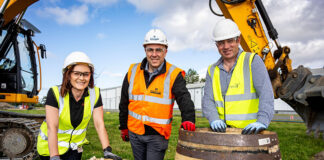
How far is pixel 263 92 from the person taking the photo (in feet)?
8.77

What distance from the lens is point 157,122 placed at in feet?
10.8

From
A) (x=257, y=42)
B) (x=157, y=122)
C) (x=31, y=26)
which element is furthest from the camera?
(x=31, y=26)

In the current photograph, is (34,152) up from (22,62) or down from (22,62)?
down

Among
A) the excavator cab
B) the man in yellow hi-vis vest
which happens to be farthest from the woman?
the excavator cab

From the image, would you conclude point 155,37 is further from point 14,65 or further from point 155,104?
point 14,65

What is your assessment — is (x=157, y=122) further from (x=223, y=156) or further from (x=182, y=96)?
(x=223, y=156)

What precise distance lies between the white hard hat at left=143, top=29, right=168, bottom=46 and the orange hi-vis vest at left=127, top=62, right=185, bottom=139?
0.33 metres

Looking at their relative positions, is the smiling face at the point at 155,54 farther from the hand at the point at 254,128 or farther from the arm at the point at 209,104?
the hand at the point at 254,128

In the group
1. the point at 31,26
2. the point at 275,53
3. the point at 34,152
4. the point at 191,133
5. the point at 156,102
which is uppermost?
the point at 31,26

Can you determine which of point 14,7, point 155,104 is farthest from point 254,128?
point 14,7

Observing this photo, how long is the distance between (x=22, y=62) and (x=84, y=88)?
6.07 m

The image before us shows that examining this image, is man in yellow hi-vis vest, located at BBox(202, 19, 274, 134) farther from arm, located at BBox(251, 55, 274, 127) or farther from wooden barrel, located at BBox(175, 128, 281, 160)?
wooden barrel, located at BBox(175, 128, 281, 160)

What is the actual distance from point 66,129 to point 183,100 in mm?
1381

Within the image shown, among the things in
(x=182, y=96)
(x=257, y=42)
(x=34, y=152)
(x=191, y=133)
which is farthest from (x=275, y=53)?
(x=34, y=152)
